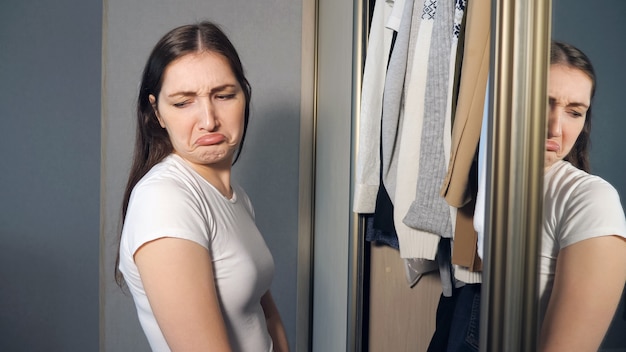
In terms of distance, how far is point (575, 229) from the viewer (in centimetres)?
71

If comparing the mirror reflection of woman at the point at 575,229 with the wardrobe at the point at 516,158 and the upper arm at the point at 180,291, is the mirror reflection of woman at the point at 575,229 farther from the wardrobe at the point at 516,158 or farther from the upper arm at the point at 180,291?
the upper arm at the point at 180,291

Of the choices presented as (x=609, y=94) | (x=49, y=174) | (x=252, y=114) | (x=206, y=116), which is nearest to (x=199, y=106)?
(x=206, y=116)

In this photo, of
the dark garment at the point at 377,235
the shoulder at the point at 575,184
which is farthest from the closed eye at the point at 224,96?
the dark garment at the point at 377,235

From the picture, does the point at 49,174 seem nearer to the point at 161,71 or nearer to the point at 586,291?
the point at 161,71

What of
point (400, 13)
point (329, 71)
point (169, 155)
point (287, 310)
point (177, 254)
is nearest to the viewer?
point (177, 254)

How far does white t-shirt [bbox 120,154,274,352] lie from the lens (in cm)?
83

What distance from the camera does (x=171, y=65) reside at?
1.00 meters

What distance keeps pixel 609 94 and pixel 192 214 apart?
2.03 ft

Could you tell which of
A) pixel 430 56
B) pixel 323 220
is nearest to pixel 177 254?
pixel 430 56

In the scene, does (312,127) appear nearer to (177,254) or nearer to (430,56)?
(430,56)

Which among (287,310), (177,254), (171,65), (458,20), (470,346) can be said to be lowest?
(287,310)

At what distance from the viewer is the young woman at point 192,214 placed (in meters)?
0.81

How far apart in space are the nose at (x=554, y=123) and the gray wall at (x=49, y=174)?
6.34 feet

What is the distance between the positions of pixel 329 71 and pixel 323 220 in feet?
2.04
